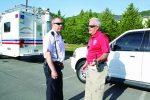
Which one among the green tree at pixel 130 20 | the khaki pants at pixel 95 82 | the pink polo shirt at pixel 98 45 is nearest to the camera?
the pink polo shirt at pixel 98 45

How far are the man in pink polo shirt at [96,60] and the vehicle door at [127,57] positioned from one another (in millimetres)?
2260

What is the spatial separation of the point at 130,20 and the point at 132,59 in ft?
89.7

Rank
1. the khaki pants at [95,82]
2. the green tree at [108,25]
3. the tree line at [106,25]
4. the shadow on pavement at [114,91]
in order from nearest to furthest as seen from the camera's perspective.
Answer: the khaki pants at [95,82], the shadow on pavement at [114,91], the tree line at [106,25], the green tree at [108,25]

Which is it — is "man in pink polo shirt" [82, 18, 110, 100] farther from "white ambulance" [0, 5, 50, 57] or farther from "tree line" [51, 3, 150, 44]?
"tree line" [51, 3, 150, 44]

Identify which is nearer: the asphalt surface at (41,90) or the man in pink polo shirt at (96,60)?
the man in pink polo shirt at (96,60)

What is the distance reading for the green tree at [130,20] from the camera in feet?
107

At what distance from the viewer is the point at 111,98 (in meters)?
6.23

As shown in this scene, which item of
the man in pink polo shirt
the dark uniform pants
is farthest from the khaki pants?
the dark uniform pants

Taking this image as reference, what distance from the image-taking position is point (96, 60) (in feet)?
13.9

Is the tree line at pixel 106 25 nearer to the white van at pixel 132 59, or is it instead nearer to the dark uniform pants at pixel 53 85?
the white van at pixel 132 59

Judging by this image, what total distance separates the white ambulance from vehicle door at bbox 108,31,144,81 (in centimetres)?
641

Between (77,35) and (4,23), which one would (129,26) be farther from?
(4,23)

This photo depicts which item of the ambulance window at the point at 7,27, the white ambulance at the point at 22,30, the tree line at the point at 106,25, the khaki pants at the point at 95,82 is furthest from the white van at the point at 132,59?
the tree line at the point at 106,25

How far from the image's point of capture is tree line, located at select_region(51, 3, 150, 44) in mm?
32938
